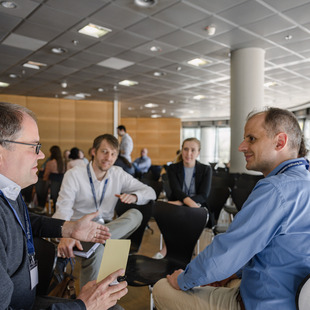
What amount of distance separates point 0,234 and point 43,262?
0.64 meters

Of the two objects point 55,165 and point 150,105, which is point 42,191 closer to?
point 55,165

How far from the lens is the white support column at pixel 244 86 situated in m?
5.88

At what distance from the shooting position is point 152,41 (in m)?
5.58

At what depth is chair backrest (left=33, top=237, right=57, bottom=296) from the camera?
1486 mm

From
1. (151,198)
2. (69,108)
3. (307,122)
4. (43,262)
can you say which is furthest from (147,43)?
(307,122)

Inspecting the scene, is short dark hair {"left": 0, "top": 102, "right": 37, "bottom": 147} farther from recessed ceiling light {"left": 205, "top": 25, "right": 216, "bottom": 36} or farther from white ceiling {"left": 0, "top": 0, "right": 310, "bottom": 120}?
recessed ceiling light {"left": 205, "top": 25, "right": 216, "bottom": 36}

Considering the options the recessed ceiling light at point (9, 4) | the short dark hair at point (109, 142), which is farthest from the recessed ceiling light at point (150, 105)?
the short dark hair at point (109, 142)

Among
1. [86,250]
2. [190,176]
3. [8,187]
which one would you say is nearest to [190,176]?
[190,176]

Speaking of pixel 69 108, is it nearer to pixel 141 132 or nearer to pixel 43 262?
pixel 141 132

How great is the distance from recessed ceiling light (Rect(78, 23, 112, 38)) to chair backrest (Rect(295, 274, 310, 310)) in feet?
16.4

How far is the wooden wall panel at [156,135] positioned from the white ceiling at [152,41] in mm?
9688

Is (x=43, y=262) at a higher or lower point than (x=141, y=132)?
lower

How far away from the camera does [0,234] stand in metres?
0.97

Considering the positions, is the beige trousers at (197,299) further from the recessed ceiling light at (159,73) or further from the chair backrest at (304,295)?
the recessed ceiling light at (159,73)
